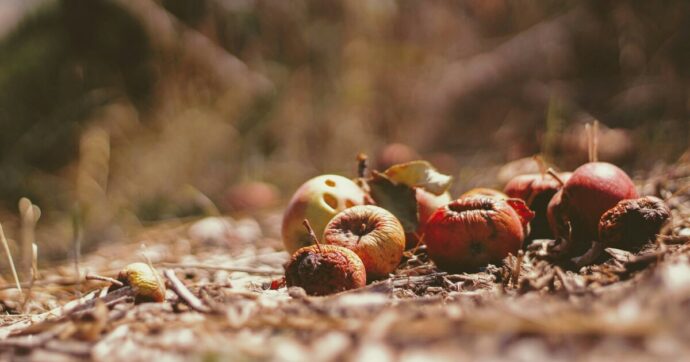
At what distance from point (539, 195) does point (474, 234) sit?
22.6 inches

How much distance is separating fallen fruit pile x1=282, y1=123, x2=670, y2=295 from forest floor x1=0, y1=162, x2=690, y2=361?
0.26ft

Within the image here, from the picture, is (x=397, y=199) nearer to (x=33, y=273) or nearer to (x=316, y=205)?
(x=316, y=205)

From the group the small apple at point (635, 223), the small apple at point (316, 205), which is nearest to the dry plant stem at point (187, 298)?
the small apple at point (316, 205)

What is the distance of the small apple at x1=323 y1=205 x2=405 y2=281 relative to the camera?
248 cm

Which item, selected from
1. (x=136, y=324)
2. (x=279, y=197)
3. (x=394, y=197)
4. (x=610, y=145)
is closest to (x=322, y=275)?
(x=136, y=324)

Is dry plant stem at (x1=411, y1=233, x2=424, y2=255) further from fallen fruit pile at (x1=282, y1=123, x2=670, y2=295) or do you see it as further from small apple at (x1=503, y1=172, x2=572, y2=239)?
small apple at (x1=503, y1=172, x2=572, y2=239)

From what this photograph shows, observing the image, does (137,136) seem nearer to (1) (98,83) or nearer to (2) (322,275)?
(1) (98,83)

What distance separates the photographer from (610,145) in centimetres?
461

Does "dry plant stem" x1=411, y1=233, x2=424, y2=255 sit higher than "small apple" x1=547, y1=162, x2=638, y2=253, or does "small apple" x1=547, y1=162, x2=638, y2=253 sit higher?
"small apple" x1=547, y1=162, x2=638, y2=253

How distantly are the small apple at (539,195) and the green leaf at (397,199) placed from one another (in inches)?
19.0

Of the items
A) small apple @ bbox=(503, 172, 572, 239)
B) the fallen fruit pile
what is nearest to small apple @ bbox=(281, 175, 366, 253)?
the fallen fruit pile

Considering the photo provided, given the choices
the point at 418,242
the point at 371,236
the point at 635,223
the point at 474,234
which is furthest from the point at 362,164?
the point at 635,223

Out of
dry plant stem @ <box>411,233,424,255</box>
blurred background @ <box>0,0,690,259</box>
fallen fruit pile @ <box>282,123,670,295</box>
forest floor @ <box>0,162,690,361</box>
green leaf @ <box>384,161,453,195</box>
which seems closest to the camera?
forest floor @ <box>0,162,690,361</box>

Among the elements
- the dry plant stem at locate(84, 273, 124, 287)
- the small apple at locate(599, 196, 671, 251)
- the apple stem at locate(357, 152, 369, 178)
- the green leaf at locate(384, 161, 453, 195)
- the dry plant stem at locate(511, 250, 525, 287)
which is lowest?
the dry plant stem at locate(511, 250, 525, 287)
